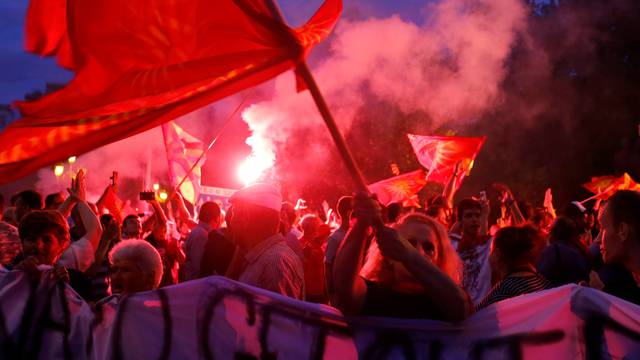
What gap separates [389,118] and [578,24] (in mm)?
10124

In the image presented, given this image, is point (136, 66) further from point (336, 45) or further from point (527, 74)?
point (336, 45)

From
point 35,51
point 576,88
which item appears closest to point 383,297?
point 35,51

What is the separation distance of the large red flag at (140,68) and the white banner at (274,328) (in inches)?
36.6

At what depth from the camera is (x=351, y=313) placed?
117 inches

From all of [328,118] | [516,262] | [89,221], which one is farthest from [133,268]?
[516,262]

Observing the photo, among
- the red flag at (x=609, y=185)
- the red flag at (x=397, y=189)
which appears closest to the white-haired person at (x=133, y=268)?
the red flag at (x=397, y=189)

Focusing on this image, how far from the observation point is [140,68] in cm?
302

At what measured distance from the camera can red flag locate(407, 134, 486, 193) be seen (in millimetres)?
11273

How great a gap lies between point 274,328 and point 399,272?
0.73m

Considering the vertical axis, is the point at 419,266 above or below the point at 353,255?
below

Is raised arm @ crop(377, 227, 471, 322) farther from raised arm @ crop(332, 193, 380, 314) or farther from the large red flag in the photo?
the large red flag

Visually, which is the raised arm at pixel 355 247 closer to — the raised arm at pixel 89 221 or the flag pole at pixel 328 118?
the flag pole at pixel 328 118

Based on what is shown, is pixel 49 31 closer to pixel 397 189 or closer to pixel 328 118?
pixel 328 118

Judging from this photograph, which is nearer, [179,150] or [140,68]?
[140,68]
